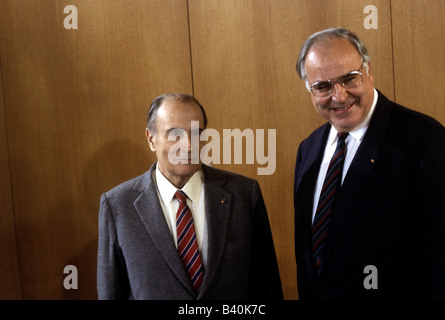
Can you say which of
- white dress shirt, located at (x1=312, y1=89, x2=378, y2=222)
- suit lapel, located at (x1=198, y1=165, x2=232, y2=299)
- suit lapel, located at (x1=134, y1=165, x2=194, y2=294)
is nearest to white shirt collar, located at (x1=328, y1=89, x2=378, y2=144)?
white dress shirt, located at (x1=312, y1=89, x2=378, y2=222)

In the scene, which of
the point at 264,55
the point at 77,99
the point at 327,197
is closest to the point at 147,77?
the point at 77,99

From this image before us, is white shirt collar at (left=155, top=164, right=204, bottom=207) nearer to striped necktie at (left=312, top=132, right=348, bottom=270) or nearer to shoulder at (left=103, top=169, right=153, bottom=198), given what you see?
shoulder at (left=103, top=169, right=153, bottom=198)

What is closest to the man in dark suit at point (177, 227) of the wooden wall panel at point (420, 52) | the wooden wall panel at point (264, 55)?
the wooden wall panel at point (264, 55)

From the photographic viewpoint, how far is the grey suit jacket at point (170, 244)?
179 centimetres

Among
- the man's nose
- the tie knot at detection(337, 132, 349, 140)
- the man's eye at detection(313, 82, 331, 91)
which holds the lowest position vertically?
the tie knot at detection(337, 132, 349, 140)

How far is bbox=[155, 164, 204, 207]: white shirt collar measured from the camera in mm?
1865

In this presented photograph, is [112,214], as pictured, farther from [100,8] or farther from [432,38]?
[432,38]

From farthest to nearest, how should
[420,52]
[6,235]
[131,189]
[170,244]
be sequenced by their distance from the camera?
[6,235]
[420,52]
[131,189]
[170,244]

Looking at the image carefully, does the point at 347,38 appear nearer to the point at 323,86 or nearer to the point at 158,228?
the point at 323,86

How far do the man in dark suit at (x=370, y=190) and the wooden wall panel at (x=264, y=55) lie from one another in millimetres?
792

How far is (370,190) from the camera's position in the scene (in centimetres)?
183

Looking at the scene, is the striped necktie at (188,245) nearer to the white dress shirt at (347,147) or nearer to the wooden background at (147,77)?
the white dress shirt at (347,147)

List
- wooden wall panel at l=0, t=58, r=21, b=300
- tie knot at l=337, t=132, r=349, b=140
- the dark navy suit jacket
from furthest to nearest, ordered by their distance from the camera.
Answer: wooden wall panel at l=0, t=58, r=21, b=300
tie knot at l=337, t=132, r=349, b=140
the dark navy suit jacket

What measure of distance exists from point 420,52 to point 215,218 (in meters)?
1.69
